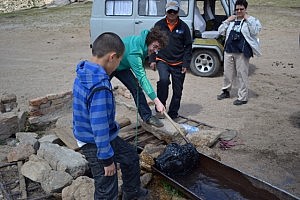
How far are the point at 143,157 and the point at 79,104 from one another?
1774 mm

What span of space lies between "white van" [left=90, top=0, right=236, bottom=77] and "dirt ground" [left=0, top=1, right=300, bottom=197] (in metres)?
0.43

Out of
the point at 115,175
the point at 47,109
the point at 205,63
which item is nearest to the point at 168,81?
the point at 47,109

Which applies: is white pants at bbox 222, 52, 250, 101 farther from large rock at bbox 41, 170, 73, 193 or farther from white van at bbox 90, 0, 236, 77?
large rock at bbox 41, 170, 73, 193

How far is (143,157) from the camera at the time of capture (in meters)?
4.64

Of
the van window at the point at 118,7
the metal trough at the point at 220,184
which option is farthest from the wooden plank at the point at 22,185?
the van window at the point at 118,7

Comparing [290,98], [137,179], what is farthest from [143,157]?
[290,98]

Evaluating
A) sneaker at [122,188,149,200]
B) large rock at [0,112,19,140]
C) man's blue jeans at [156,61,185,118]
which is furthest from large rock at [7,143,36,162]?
man's blue jeans at [156,61,185,118]

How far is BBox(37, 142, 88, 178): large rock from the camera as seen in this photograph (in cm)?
438

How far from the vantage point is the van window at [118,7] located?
9773 mm

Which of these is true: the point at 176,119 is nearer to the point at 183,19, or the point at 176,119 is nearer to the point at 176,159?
the point at 176,159

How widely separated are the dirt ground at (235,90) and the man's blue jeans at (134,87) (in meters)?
1.19

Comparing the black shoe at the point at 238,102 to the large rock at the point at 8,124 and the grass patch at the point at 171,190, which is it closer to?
the grass patch at the point at 171,190

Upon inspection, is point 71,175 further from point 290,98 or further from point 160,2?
point 160,2

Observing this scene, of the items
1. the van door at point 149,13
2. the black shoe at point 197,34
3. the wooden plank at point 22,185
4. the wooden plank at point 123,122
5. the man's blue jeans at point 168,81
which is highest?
the van door at point 149,13
